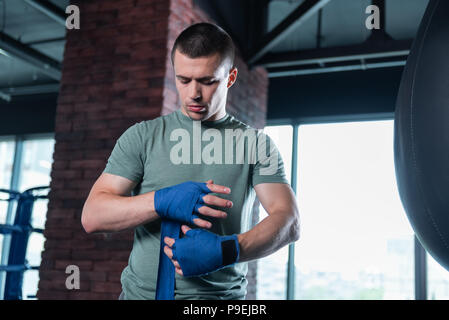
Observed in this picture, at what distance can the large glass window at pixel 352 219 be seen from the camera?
17.7ft

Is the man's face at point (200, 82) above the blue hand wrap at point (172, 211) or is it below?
above

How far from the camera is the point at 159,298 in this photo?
1.11 metres

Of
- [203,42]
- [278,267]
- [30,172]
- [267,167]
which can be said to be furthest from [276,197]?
[30,172]

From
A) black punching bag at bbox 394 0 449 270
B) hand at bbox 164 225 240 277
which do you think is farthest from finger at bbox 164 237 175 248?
black punching bag at bbox 394 0 449 270

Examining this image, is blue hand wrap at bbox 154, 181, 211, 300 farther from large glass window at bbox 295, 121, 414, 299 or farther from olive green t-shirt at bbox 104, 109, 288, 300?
large glass window at bbox 295, 121, 414, 299

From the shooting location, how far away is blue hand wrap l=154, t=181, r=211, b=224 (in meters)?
1.06

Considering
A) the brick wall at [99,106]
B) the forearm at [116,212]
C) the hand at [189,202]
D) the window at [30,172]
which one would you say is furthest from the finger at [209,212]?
the window at [30,172]

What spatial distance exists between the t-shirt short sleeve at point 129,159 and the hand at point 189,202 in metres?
0.15

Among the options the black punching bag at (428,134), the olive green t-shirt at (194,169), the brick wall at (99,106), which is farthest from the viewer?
the brick wall at (99,106)

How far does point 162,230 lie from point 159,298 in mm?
143

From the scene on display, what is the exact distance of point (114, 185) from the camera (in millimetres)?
1196

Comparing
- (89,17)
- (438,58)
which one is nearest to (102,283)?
(89,17)

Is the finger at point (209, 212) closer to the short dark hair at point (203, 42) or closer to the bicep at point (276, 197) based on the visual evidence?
the bicep at point (276, 197)

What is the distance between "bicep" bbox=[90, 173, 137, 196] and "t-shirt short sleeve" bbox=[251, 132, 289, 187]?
29 cm
